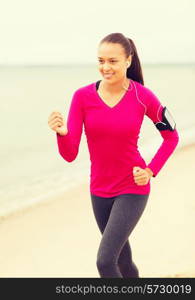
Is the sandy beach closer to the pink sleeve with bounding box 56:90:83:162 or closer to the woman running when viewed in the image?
the woman running

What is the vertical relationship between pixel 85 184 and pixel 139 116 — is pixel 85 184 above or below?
below

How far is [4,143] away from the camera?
14.9 metres

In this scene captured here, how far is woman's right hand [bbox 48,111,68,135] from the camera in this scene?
300 cm

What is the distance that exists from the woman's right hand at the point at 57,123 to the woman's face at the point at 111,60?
0.43 metres

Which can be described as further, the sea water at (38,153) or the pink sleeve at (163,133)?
the sea water at (38,153)

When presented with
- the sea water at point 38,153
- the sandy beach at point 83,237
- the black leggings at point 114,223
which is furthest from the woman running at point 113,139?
the sea water at point 38,153

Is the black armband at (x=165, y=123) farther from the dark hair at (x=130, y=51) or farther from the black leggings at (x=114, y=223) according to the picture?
the black leggings at (x=114, y=223)

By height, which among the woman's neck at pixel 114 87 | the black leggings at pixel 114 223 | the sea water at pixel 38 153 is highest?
the woman's neck at pixel 114 87

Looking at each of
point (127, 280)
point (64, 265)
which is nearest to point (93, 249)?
point (64, 265)

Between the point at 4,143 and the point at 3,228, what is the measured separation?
795 centimetres


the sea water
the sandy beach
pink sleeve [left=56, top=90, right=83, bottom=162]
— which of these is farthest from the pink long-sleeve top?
the sea water

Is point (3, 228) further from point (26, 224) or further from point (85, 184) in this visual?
point (85, 184)

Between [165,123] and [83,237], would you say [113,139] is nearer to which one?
[165,123]

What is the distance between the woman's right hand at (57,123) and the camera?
300 centimetres
